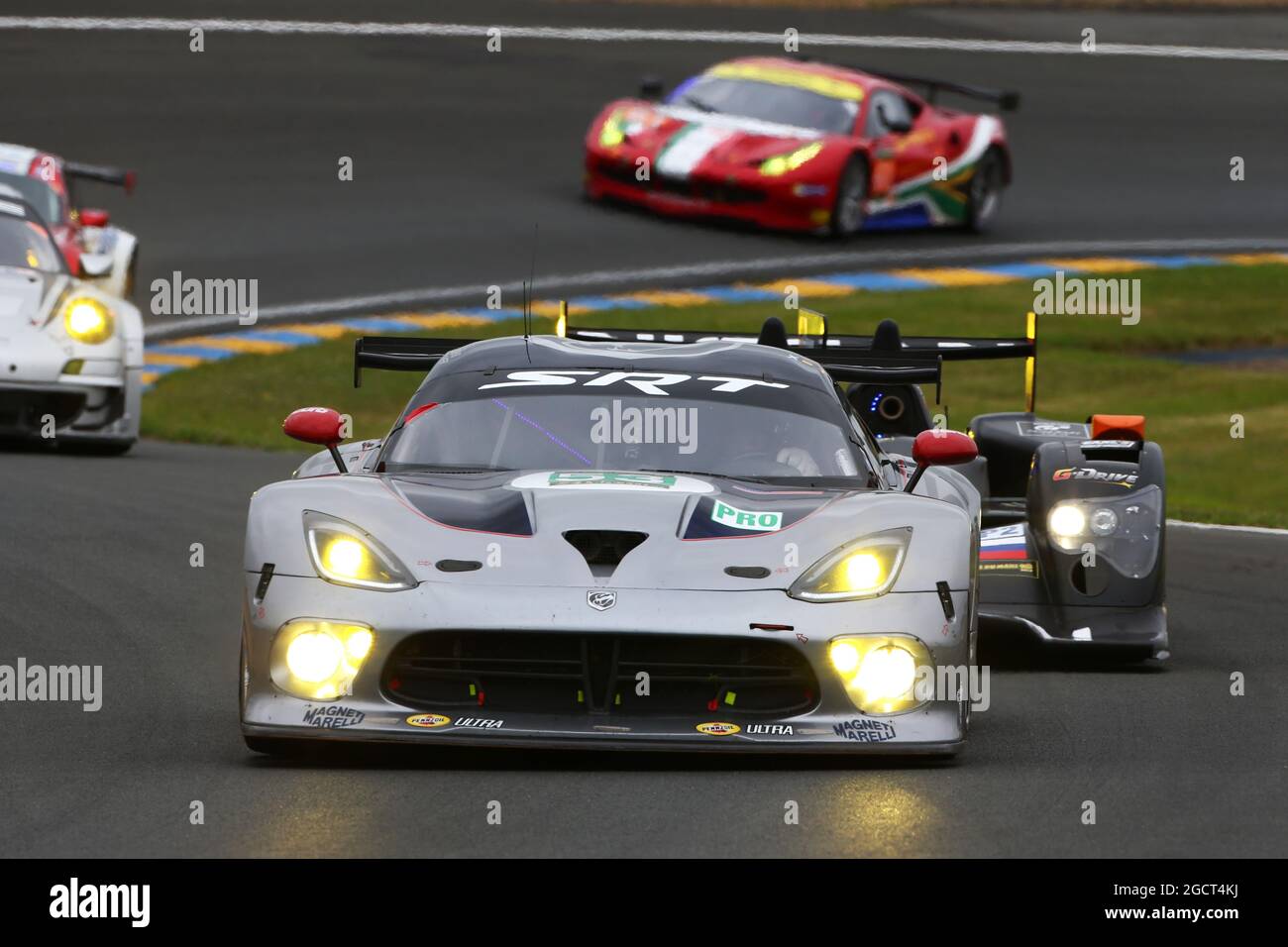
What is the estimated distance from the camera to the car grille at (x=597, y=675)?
625 cm

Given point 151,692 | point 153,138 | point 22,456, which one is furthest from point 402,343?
point 153,138

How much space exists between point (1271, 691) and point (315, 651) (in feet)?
10.5

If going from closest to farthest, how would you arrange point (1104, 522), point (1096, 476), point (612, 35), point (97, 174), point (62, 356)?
point (1104, 522) < point (1096, 476) < point (62, 356) < point (97, 174) < point (612, 35)

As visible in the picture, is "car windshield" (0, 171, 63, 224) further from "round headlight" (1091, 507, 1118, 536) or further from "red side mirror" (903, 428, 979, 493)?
"red side mirror" (903, 428, 979, 493)

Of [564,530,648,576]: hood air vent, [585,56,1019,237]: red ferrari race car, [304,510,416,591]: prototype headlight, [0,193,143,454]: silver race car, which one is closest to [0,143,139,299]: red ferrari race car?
[0,193,143,454]: silver race car

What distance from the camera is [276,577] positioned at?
6.42 meters

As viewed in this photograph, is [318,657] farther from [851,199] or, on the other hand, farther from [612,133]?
[851,199]

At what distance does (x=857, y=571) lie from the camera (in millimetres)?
6414

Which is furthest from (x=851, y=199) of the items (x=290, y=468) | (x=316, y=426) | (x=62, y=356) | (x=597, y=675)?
(x=597, y=675)

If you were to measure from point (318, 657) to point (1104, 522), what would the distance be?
344cm

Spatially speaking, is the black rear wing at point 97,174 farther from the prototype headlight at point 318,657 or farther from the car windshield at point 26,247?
the prototype headlight at point 318,657

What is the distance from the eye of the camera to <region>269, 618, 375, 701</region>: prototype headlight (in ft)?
20.7

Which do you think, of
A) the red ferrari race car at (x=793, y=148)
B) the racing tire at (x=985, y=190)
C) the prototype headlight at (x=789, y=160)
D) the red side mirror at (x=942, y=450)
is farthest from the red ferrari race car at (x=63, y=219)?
the racing tire at (x=985, y=190)
